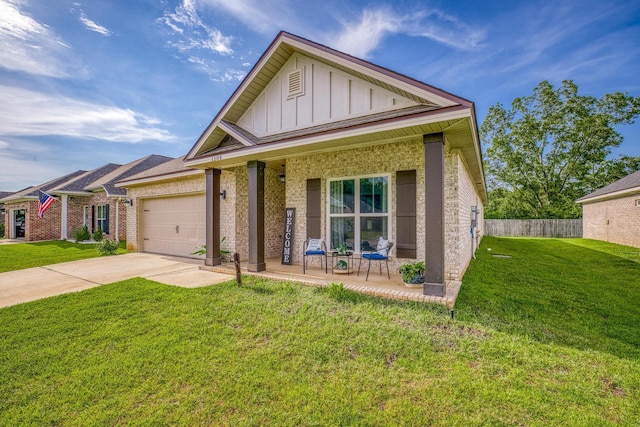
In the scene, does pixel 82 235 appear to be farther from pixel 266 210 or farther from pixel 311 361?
pixel 311 361

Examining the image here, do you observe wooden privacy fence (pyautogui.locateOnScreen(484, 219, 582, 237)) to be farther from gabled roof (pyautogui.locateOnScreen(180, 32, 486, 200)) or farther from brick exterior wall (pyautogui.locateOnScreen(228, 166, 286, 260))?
brick exterior wall (pyautogui.locateOnScreen(228, 166, 286, 260))

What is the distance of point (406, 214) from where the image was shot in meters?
6.24

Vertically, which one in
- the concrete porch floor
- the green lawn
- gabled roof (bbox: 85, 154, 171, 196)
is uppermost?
gabled roof (bbox: 85, 154, 171, 196)

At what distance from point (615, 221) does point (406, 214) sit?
677 inches

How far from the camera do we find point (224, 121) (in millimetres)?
7473

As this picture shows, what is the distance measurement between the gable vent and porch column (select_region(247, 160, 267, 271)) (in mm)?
1895

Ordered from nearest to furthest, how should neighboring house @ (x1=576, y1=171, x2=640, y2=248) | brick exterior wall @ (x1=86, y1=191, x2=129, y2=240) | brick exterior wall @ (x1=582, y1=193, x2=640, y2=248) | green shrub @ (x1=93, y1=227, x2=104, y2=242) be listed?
neighboring house @ (x1=576, y1=171, x2=640, y2=248) < brick exterior wall @ (x1=582, y1=193, x2=640, y2=248) < brick exterior wall @ (x1=86, y1=191, x2=129, y2=240) < green shrub @ (x1=93, y1=227, x2=104, y2=242)

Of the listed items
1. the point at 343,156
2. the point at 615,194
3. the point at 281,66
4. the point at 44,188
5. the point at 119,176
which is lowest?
the point at 615,194

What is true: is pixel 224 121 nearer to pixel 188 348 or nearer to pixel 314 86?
pixel 314 86

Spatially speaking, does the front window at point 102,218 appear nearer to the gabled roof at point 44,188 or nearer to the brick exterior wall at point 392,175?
the gabled roof at point 44,188

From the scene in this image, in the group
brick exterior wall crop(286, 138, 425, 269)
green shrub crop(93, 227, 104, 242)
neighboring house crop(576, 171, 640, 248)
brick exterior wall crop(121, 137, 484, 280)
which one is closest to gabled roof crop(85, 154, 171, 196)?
green shrub crop(93, 227, 104, 242)

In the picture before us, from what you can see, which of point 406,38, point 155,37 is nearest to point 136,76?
point 155,37

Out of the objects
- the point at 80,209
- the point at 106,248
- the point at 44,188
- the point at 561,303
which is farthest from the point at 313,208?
the point at 44,188

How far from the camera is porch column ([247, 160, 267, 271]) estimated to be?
692cm
